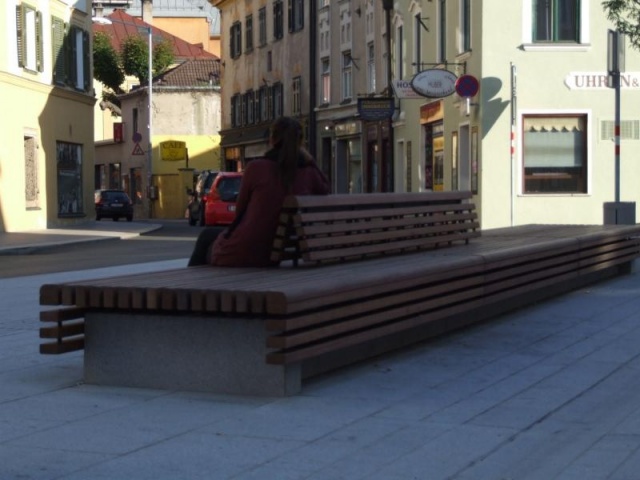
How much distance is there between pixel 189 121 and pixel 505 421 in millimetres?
71326

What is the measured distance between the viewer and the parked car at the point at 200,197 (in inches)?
1764

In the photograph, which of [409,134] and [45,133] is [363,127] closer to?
[409,134]

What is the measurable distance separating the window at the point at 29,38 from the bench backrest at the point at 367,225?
28164mm

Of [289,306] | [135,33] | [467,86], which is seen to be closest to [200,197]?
[467,86]

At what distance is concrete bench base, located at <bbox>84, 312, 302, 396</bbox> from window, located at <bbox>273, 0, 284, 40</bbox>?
51.5m

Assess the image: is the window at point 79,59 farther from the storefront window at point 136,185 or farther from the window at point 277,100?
the storefront window at point 136,185

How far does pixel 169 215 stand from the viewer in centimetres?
7525

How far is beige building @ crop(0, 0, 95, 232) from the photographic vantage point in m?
38.5

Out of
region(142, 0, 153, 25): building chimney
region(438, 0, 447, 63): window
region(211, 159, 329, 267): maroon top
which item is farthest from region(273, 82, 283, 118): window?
region(211, 159, 329, 267): maroon top

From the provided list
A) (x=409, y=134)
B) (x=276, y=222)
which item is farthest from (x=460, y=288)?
(x=409, y=134)

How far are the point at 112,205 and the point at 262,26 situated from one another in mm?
10564

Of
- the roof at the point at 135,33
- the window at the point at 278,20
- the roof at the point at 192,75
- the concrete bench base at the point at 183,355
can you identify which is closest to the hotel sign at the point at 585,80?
the window at the point at 278,20

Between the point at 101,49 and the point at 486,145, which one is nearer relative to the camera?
the point at 486,145

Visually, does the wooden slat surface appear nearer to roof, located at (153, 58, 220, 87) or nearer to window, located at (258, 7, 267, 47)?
window, located at (258, 7, 267, 47)
